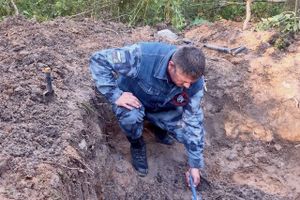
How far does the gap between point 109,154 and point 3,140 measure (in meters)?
0.93

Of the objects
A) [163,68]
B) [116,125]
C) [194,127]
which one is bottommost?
[116,125]

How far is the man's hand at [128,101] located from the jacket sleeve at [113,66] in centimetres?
3

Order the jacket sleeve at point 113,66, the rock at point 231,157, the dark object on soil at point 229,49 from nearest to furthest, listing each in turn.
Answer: the jacket sleeve at point 113,66 < the rock at point 231,157 < the dark object on soil at point 229,49

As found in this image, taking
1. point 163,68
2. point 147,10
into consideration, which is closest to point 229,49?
point 147,10

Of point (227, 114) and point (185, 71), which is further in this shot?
point (227, 114)

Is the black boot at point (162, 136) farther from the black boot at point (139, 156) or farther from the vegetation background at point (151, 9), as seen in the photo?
the vegetation background at point (151, 9)

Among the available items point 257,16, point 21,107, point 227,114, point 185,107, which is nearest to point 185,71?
point 185,107

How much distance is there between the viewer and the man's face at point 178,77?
313cm

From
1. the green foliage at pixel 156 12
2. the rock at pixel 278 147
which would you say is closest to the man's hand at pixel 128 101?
the rock at pixel 278 147

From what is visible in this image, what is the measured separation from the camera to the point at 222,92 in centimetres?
466

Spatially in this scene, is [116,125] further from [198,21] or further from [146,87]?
[198,21]

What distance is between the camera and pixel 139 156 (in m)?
3.82

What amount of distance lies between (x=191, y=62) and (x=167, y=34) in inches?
103

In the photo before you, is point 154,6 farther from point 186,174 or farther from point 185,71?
point 185,71
